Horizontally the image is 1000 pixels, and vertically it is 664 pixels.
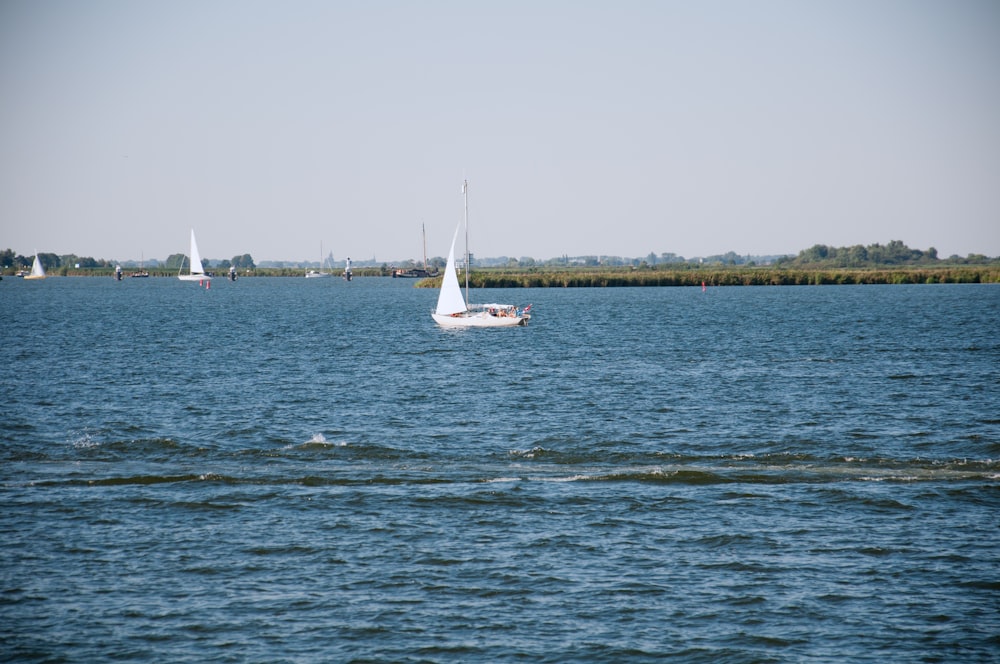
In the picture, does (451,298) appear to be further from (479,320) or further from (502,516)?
(502,516)

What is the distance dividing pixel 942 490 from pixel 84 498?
28.3m

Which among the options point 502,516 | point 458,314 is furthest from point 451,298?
point 502,516

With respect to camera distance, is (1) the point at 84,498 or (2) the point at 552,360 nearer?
(1) the point at 84,498

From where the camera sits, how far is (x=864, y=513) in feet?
99.8

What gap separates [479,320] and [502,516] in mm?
78526

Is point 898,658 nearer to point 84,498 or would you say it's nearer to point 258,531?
point 258,531

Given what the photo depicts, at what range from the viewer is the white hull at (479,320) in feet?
356

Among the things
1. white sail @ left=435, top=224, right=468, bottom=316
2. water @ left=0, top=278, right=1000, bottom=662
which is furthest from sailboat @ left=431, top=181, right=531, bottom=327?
water @ left=0, top=278, right=1000, bottom=662

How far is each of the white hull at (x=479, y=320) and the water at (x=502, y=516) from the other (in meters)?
42.0

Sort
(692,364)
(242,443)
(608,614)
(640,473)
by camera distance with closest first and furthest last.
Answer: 1. (608,614)
2. (640,473)
3. (242,443)
4. (692,364)

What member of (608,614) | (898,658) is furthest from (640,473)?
(898,658)

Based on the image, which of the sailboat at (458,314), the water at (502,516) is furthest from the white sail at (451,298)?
the water at (502,516)

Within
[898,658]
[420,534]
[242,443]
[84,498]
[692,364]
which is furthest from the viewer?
[692,364]

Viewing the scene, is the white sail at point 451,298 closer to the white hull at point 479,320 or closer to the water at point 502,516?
the white hull at point 479,320
